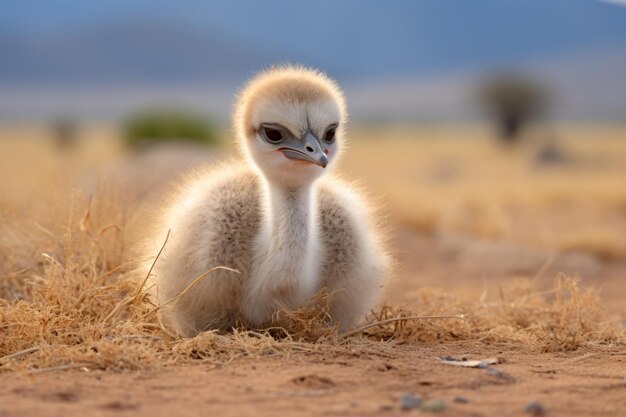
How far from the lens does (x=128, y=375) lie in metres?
4.57

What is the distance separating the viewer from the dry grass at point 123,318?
4.96 metres

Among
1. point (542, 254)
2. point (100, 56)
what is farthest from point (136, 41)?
point (542, 254)

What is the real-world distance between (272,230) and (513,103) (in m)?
45.1

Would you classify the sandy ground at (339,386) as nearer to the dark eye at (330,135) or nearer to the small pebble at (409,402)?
the small pebble at (409,402)

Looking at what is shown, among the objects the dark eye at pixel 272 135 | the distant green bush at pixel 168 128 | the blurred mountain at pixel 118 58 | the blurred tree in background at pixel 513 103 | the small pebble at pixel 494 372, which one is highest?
the blurred mountain at pixel 118 58

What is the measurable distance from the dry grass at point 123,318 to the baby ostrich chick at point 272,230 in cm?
15

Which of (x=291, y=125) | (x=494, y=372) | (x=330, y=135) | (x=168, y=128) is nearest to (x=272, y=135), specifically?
(x=291, y=125)

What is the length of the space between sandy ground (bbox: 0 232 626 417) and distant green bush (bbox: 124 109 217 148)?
16266 millimetres

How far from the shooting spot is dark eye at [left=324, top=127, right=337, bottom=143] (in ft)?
17.7

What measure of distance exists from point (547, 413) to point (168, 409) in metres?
1.50

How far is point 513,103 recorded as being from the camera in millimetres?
49000

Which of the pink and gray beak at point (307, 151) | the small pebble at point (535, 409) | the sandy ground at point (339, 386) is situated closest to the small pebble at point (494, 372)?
the sandy ground at point (339, 386)

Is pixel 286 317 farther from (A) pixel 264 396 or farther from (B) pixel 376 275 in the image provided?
(A) pixel 264 396

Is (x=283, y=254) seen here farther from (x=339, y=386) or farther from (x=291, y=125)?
(x=339, y=386)
